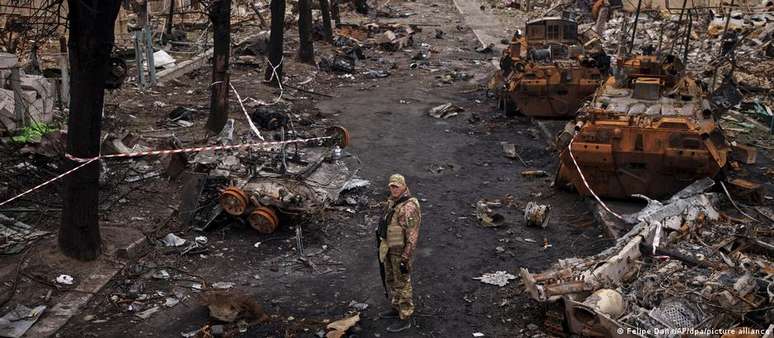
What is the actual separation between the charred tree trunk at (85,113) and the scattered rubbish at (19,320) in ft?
3.35

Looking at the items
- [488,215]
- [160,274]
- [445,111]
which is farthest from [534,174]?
[160,274]

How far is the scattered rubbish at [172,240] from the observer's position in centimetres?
939

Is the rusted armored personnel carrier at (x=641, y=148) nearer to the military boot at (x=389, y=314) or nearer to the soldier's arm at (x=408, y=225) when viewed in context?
the soldier's arm at (x=408, y=225)

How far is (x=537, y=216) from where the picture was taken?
1036 cm

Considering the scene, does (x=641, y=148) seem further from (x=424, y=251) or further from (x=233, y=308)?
(x=233, y=308)

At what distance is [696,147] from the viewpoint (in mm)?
10117

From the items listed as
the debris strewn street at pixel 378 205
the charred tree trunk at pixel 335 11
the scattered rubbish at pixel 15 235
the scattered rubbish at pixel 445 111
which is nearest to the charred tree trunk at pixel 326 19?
the charred tree trunk at pixel 335 11

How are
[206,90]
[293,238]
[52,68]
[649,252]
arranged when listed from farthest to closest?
[206,90], [52,68], [293,238], [649,252]

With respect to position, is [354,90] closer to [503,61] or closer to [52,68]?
[503,61]

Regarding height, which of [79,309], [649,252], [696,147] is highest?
[696,147]

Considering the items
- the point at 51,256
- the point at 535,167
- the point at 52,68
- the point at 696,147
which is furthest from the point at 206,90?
the point at 696,147

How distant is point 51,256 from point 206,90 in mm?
10319

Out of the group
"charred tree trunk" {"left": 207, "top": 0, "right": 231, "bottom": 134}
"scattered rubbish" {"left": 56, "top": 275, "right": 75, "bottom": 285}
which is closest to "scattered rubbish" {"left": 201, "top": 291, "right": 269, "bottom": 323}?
"scattered rubbish" {"left": 56, "top": 275, "right": 75, "bottom": 285}

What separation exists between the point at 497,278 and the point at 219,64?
7.69m
